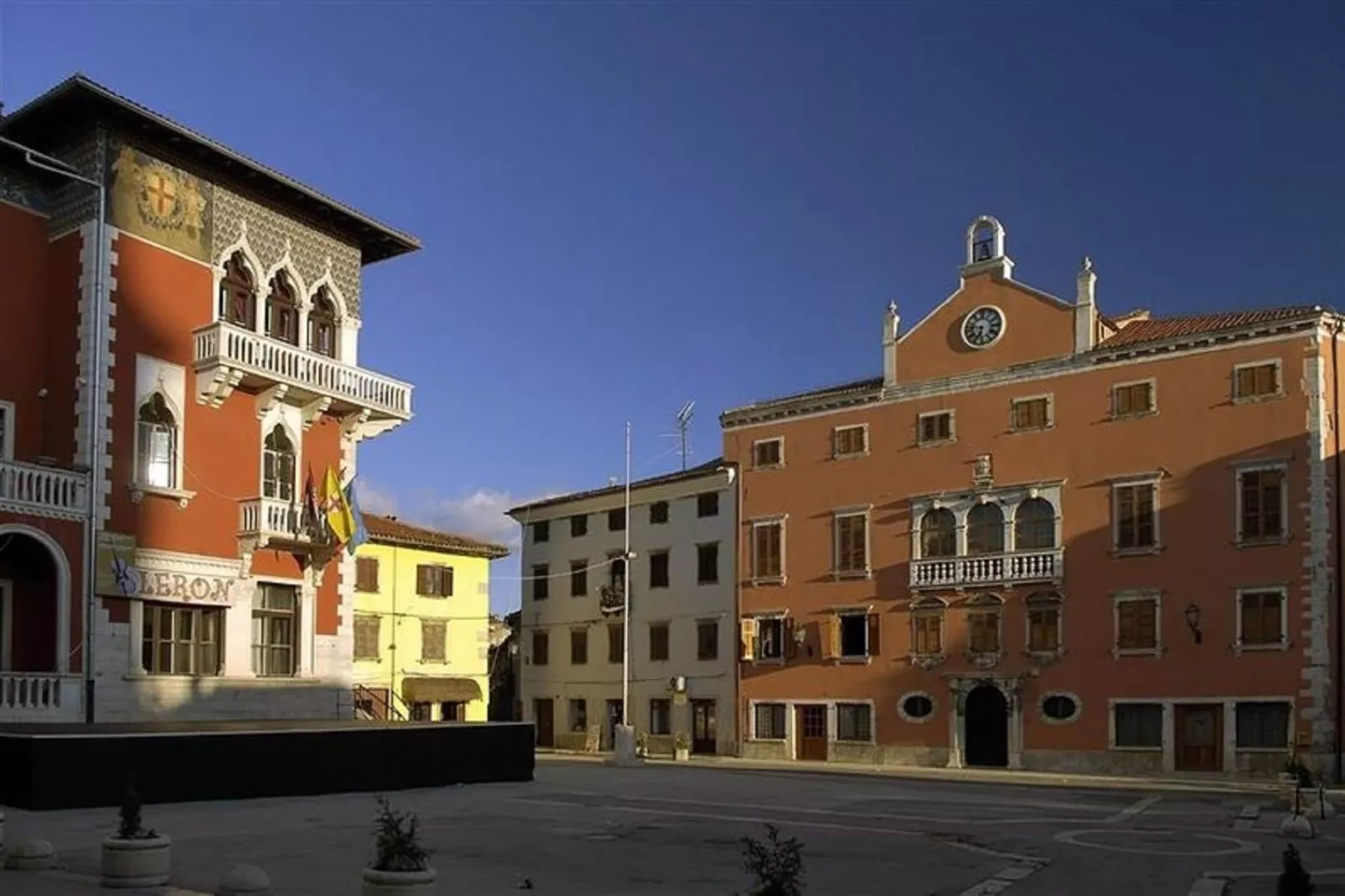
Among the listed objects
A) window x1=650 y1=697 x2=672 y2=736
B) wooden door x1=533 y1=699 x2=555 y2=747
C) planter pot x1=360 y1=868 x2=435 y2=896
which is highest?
planter pot x1=360 y1=868 x2=435 y2=896

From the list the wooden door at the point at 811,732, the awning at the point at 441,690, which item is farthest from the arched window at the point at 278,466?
the wooden door at the point at 811,732

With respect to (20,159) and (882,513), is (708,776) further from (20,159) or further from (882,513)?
(20,159)

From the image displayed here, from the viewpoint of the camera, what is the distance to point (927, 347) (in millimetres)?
50219

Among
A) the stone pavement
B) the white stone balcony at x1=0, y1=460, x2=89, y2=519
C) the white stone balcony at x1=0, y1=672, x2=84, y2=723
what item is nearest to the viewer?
the stone pavement

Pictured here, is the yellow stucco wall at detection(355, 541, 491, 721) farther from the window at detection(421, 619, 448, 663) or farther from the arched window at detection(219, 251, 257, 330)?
the arched window at detection(219, 251, 257, 330)

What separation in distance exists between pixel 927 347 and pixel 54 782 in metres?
34.5

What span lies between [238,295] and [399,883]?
80.9 feet

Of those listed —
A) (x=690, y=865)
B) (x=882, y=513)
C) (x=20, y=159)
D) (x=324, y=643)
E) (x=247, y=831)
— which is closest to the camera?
(x=690, y=865)

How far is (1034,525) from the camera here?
47062mm

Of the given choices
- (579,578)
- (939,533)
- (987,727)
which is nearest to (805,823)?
(987,727)

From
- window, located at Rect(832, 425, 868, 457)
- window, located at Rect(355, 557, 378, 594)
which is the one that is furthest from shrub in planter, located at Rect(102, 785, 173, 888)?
window, located at Rect(355, 557, 378, 594)

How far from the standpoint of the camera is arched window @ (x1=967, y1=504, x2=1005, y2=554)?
47.8 meters

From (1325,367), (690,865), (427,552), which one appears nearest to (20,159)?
(690,865)

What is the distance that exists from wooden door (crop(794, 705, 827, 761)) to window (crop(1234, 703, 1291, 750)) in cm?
1488
